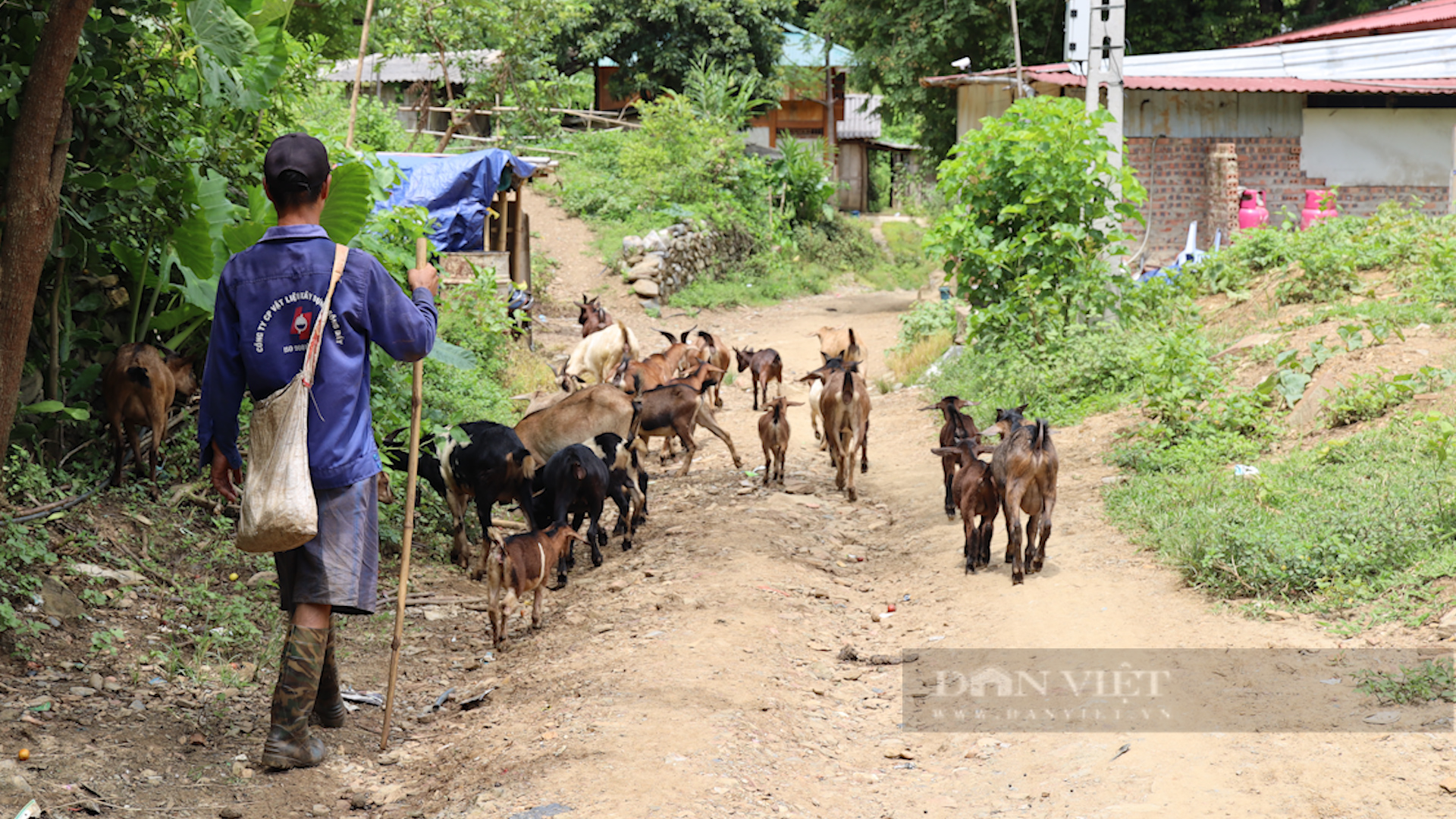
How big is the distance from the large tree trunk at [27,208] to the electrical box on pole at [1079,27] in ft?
32.3

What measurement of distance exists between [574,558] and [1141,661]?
3.94m

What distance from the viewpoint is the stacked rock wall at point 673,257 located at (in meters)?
21.8

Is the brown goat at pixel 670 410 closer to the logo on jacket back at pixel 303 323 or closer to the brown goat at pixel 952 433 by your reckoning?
the brown goat at pixel 952 433

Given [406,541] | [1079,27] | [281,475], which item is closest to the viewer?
[281,475]

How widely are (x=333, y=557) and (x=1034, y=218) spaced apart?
869 cm

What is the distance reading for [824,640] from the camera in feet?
20.7

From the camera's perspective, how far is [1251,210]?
15.9 meters

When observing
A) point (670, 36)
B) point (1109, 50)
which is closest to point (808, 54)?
point (670, 36)

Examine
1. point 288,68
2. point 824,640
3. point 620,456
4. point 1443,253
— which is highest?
point 288,68

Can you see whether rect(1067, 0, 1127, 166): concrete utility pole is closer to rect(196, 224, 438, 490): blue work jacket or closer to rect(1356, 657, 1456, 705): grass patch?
rect(1356, 657, 1456, 705): grass patch

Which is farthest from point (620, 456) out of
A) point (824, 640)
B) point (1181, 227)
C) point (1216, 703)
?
point (1181, 227)

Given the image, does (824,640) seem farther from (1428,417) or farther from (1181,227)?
(1181,227)

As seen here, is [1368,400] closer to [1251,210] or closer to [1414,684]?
[1414,684]

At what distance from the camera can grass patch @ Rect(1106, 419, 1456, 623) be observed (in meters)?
5.76
